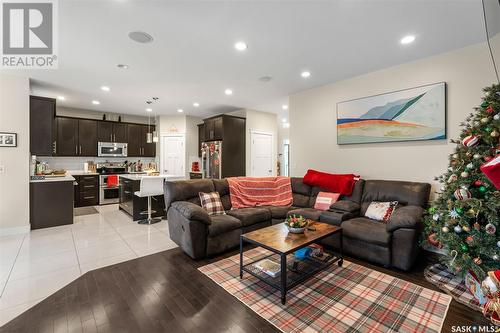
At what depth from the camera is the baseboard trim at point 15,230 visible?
383 cm

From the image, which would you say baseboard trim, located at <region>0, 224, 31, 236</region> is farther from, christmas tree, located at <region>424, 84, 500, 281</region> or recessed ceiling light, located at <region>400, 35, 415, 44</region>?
recessed ceiling light, located at <region>400, 35, 415, 44</region>

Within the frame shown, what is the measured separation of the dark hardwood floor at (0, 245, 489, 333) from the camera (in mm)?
1769

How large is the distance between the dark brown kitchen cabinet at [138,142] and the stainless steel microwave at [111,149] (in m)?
0.18

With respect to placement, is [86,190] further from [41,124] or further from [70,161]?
[41,124]

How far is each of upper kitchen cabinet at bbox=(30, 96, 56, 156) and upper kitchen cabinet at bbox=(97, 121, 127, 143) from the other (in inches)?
90.5

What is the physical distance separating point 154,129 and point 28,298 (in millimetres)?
6157

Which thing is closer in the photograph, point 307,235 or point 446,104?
point 307,235

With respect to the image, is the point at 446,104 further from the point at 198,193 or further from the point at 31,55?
the point at 31,55

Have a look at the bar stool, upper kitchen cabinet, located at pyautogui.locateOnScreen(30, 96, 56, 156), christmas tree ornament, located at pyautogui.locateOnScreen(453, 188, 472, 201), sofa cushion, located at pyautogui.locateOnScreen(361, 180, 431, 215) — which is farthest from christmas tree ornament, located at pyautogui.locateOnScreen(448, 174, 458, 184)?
upper kitchen cabinet, located at pyautogui.locateOnScreen(30, 96, 56, 156)

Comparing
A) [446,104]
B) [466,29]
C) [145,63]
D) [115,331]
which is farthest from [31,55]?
[446,104]

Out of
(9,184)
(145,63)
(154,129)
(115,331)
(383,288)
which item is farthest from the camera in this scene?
(154,129)

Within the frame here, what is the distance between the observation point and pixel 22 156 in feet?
13.0

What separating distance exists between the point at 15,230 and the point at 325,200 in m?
5.33

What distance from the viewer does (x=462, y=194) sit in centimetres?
213
